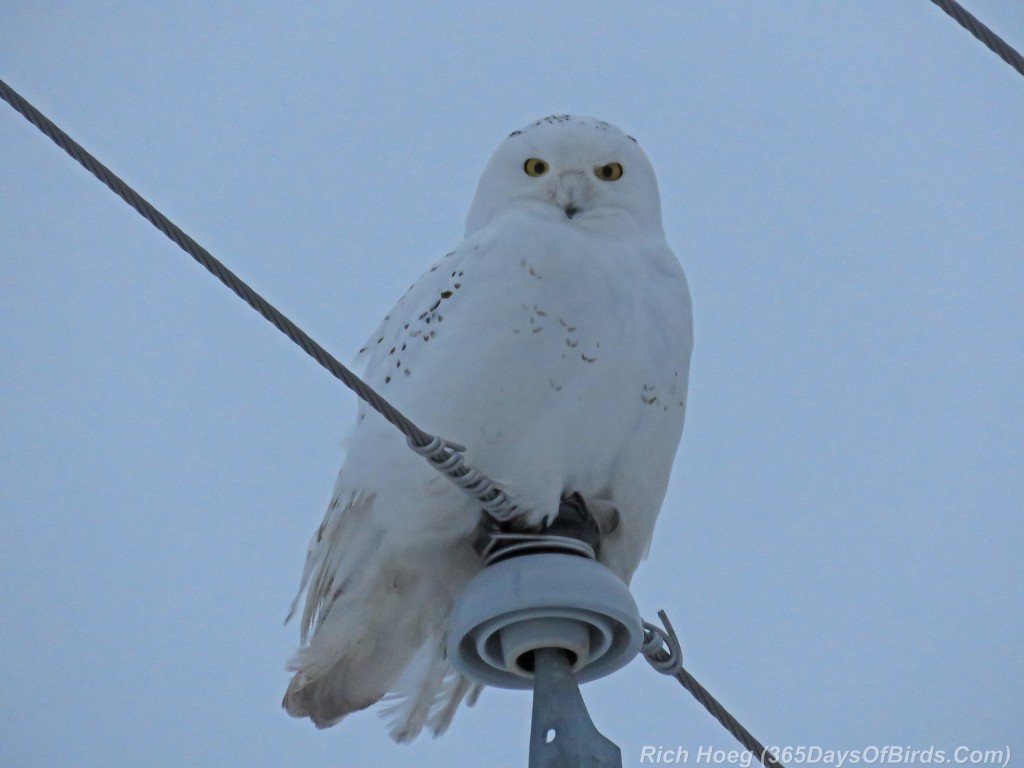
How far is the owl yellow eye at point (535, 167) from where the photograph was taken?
151 inches

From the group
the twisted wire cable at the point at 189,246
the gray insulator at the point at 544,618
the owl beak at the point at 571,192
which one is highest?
the owl beak at the point at 571,192

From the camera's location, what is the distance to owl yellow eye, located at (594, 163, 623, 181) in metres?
3.84

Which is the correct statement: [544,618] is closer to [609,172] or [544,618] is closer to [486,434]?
[486,434]

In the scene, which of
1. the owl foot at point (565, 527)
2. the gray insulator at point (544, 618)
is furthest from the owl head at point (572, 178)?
the gray insulator at point (544, 618)

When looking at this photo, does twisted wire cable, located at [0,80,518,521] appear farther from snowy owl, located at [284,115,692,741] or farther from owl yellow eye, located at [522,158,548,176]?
owl yellow eye, located at [522,158,548,176]

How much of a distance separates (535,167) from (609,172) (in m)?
0.19

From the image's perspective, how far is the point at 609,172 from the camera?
385 cm

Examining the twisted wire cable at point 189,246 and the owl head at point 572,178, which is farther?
the owl head at point 572,178

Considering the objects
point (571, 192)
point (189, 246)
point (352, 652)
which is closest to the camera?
point (189, 246)

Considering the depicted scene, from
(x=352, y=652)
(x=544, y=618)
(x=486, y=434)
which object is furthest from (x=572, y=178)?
(x=544, y=618)

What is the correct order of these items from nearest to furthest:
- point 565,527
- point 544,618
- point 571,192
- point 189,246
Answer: point 189,246, point 544,618, point 565,527, point 571,192

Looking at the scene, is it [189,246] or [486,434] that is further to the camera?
[486,434]

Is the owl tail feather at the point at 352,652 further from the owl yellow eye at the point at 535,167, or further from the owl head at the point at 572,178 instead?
the owl yellow eye at the point at 535,167

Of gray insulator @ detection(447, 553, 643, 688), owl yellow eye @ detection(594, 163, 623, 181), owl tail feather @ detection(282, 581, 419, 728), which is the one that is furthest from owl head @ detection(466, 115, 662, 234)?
gray insulator @ detection(447, 553, 643, 688)
